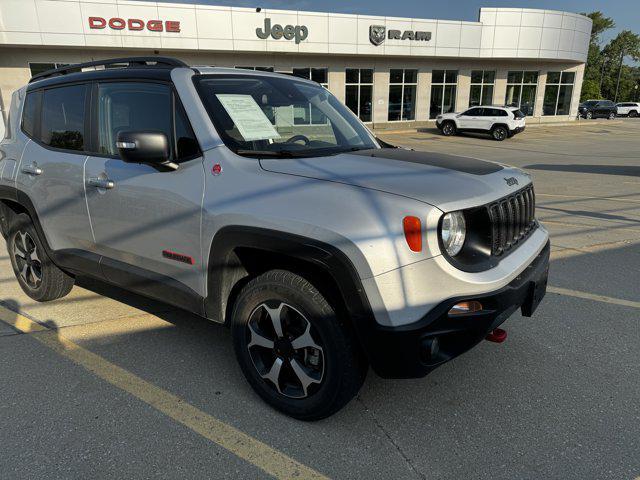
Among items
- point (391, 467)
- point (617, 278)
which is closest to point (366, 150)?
point (391, 467)

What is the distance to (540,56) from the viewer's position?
109 feet

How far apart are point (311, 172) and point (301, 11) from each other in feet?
87.0

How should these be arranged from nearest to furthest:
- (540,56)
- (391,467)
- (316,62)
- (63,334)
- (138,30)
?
(391,467), (63,334), (138,30), (316,62), (540,56)

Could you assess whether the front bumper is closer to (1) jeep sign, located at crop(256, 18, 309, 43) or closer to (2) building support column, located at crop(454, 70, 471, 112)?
(1) jeep sign, located at crop(256, 18, 309, 43)

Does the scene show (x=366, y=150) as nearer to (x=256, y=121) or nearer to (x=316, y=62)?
(x=256, y=121)

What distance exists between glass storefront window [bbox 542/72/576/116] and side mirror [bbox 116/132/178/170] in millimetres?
40238

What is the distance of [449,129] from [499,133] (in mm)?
3312

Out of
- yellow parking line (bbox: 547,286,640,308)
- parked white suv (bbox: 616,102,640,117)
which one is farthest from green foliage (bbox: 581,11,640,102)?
yellow parking line (bbox: 547,286,640,308)

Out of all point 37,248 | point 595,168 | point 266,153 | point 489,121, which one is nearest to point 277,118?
point 266,153

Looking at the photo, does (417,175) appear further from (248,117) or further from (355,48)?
(355,48)

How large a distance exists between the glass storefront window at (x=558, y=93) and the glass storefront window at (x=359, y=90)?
15.9 metres

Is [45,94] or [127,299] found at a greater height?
[45,94]

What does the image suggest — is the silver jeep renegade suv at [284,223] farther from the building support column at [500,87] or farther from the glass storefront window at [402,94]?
the building support column at [500,87]

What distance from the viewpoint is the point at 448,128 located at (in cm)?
2778
